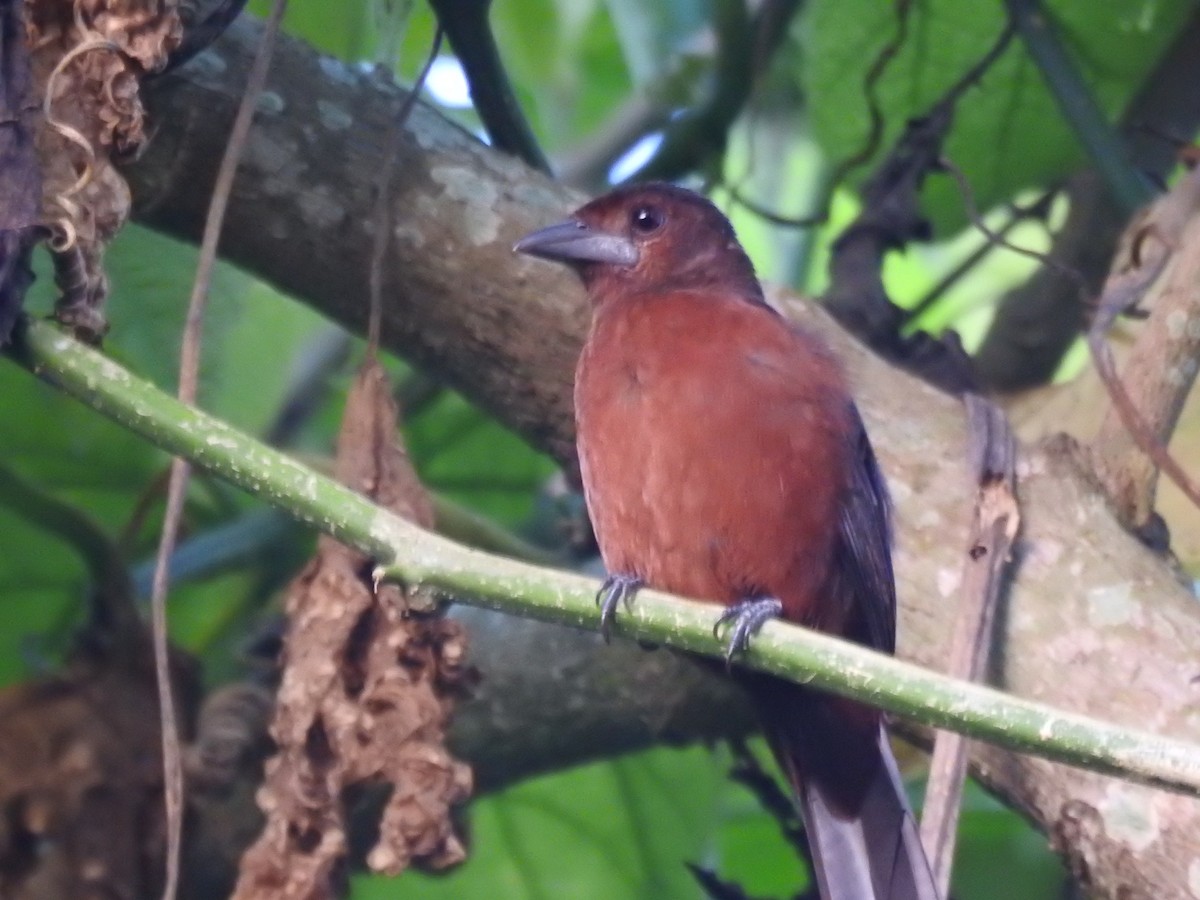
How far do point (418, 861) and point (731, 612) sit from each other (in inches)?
18.3

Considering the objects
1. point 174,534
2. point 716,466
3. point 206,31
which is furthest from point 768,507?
point 206,31

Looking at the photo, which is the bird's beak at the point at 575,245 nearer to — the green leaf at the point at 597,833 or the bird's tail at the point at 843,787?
the bird's tail at the point at 843,787

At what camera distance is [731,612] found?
2.11 metres

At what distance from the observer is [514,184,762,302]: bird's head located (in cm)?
263

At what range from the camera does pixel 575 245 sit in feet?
8.32

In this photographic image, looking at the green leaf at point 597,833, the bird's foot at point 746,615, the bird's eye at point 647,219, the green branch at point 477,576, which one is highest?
the green branch at point 477,576

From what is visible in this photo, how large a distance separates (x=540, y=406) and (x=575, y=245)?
258mm

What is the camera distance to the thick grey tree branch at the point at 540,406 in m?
2.15

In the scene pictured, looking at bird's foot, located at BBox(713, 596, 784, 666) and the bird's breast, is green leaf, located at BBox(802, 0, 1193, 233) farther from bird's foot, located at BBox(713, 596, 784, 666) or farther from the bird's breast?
bird's foot, located at BBox(713, 596, 784, 666)

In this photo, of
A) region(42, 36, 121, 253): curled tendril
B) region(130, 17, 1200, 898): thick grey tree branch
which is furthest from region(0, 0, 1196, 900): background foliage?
region(42, 36, 121, 253): curled tendril

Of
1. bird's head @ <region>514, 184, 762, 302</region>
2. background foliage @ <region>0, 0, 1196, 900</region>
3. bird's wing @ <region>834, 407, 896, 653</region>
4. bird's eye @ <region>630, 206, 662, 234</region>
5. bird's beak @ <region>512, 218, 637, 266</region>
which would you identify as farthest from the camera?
background foliage @ <region>0, 0, 1196, 900</region>

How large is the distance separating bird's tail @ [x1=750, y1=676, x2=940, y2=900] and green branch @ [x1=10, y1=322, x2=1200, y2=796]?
864 mm

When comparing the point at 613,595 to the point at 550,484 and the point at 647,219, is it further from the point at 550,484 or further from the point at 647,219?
the point at 550,484

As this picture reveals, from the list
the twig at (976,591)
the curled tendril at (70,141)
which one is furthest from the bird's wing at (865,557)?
the curled tendril at (70,141)
